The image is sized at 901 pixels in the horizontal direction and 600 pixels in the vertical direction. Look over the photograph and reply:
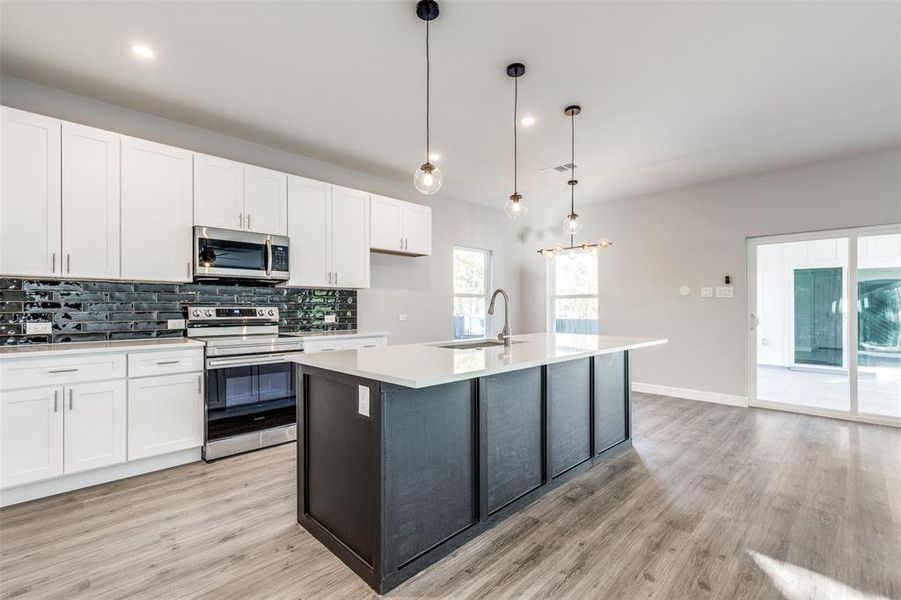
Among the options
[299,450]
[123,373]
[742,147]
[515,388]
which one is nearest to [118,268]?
[123,373]

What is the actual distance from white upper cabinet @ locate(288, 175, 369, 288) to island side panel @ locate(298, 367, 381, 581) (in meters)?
2.04

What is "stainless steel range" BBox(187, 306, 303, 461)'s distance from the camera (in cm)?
315

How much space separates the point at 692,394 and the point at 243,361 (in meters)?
5.20

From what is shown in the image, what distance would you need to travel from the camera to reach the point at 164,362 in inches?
116

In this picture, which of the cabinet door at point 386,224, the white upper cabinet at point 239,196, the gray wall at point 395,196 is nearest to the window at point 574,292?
the gray wall at point 395,196

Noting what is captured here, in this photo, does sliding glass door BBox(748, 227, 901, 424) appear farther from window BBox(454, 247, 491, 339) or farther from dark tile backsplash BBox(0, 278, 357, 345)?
dark tile backsplash BBox(0, 278, 357, 345)

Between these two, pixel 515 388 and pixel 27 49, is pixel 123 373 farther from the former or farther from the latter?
pixel 515 388

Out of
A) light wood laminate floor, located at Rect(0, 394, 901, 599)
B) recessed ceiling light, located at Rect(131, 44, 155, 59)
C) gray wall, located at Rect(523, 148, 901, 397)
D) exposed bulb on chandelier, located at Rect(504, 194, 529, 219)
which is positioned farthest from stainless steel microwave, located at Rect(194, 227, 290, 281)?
gray wall, located at Rect(523, 148, 901, 397)

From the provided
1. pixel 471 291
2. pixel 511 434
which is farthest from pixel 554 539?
pixel 471 291

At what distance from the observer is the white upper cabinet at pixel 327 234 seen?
390 cm

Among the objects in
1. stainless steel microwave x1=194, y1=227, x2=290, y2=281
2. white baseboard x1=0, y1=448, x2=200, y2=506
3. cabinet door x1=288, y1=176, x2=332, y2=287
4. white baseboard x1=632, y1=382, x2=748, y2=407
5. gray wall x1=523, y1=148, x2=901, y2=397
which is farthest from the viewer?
white baseboard x1=632, y1=382, x2=748, y2=407

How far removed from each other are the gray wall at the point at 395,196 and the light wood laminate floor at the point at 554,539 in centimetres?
244

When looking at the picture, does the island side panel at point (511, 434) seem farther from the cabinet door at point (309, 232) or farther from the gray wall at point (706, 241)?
the gray wall at point (706, 241)

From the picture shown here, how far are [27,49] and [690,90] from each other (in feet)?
14.1
